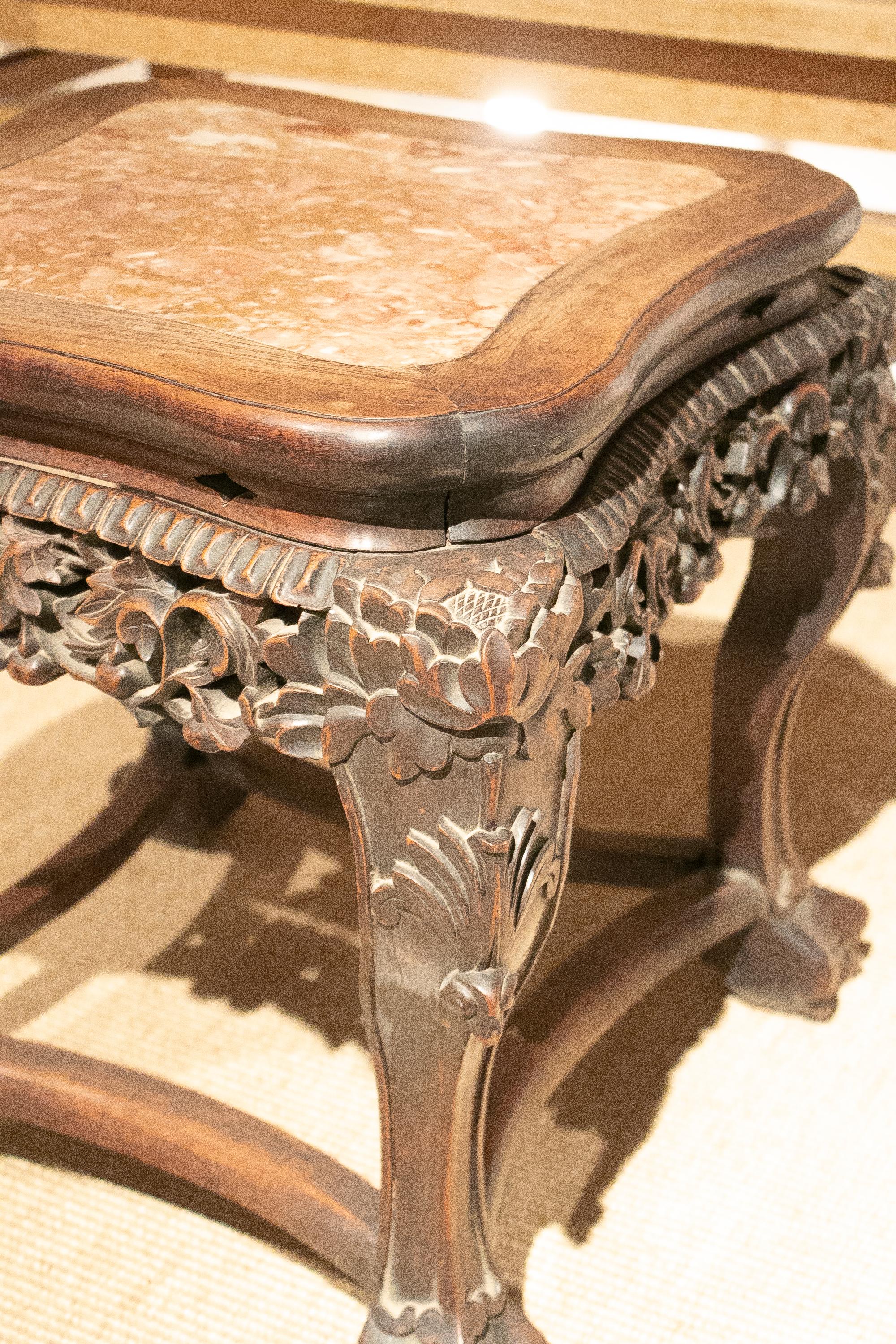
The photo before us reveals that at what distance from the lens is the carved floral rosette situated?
0.51 m

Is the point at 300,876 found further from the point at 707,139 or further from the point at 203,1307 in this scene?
the point at 707,139

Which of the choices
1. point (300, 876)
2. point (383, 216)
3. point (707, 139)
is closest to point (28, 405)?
point (383, 216)

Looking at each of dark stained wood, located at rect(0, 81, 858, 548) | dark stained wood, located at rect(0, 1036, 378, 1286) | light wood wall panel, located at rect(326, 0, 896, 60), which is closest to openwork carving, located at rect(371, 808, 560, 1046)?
dark stained wood, located at rect(0, 81, 858, 548)

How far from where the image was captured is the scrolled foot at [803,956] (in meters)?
1.05

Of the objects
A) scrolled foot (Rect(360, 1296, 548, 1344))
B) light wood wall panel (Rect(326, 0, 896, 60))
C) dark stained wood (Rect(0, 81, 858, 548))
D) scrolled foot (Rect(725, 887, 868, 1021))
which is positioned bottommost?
scrolled foot (Rect(725, 887, 868, 1021))

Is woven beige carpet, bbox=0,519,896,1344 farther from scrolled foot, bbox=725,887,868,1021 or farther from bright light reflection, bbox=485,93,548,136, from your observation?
bright light reflection, bbox=485,93,548,136

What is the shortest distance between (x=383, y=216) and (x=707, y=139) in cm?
117

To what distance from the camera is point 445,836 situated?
56 cm

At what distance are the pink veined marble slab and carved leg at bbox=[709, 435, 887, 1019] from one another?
250 millimetres

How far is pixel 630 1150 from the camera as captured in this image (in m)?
0.96

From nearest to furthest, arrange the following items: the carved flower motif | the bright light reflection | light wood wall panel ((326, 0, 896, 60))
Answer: the carved flower motif < light wood wall panel ((326, 0, 896, 60)) < the bright light reflection

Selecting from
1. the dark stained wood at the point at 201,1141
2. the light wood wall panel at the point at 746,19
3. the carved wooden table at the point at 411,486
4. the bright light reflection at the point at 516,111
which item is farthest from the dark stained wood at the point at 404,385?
the bright light reflection at the point at 516,111

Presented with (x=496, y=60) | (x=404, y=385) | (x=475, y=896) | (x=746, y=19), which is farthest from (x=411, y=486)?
(x=496, y=60)

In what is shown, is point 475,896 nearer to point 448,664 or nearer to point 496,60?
point 448,664
